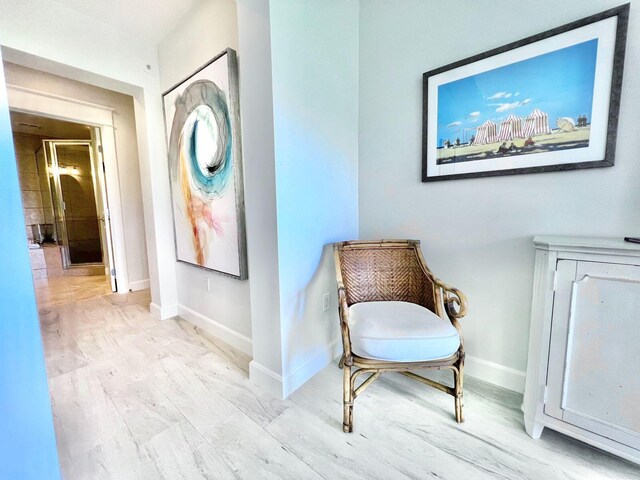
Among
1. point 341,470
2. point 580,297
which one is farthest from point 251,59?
point 341,470

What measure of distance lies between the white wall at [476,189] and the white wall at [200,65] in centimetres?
100

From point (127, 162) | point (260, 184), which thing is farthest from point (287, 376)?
point (127, 162)

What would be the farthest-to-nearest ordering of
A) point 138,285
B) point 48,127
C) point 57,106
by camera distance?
point 48,127
point 138,285
point 57,106

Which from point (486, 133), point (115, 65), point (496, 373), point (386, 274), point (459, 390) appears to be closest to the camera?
point (459, 390)

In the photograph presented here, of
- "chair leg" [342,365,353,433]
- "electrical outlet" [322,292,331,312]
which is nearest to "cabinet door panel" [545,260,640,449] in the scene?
"chair leg" [342,365,353,433]

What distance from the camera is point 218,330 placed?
2240 mm

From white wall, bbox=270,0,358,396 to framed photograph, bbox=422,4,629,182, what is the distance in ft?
1.85

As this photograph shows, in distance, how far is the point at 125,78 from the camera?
2.23 metres

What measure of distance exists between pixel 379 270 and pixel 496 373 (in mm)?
903

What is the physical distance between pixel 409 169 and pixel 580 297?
1079mm

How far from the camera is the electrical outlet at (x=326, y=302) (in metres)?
1.81

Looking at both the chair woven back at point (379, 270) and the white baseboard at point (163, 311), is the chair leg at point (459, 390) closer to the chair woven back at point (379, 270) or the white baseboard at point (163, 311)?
the chair woven back at point (379, 270)

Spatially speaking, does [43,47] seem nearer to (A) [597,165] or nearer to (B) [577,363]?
(A) [597,165]

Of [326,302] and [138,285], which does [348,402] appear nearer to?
[326,302]
